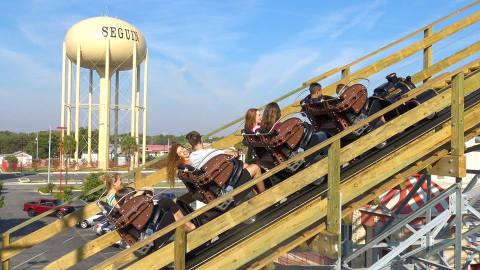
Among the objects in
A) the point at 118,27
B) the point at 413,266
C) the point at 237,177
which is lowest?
the point at 413,266

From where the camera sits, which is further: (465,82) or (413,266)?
(413,266)

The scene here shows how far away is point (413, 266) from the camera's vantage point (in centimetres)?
800

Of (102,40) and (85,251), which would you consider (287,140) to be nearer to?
(85,251)

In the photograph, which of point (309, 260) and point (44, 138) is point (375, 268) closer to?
point (309, 260)

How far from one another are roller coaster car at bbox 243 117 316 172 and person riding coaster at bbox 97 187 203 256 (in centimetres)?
139

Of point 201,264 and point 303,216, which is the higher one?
point 303,216

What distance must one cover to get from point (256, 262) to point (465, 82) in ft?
11.1

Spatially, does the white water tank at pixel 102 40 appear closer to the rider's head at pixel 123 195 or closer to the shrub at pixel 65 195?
the shrub at pixel 65 195

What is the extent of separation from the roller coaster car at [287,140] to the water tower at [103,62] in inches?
2306

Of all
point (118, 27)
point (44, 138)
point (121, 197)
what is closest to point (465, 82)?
point (121, 197)

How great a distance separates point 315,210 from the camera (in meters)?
5.06

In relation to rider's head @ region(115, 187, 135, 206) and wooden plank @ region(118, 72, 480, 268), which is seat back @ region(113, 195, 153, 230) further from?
wooden plank @ region(118, 72, 480, 268)

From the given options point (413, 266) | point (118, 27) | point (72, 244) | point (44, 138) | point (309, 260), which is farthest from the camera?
point (44, 138)

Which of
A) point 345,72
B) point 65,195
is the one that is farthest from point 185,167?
point 65,195
